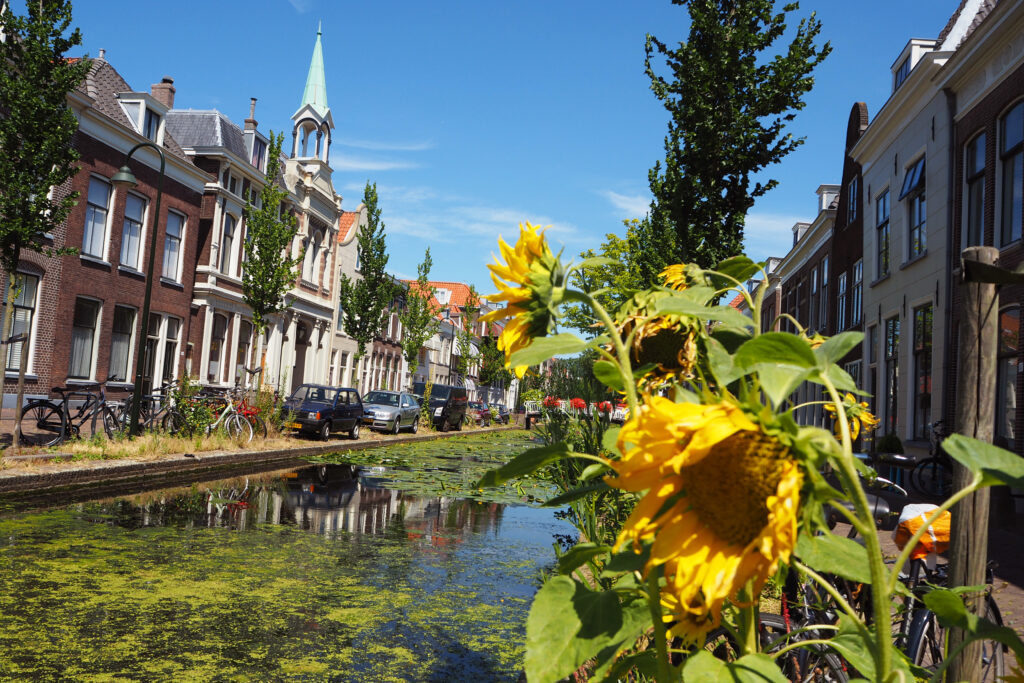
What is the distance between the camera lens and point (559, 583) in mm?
1077

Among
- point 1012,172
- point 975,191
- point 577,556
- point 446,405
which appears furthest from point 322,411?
point 577,556

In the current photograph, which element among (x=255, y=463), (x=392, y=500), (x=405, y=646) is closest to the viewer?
(x=405, y=646)

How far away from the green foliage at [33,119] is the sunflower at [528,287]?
12012 millimetres

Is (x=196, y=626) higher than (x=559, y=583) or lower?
lower

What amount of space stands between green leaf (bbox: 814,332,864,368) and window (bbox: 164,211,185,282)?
2570 centimetres

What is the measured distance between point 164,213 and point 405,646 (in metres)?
22.1

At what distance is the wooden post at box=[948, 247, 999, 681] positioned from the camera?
6.63 ft

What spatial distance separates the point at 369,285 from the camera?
3128 centimetres

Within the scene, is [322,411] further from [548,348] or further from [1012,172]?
[548,348]

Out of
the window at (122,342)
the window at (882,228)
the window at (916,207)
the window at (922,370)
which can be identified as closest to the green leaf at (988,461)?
the window at (922,370)

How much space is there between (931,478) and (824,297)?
15.0m

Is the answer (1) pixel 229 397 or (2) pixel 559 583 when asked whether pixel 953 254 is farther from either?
(2) pixel 559 583

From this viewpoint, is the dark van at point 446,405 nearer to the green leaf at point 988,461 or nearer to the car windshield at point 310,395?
the car windshield at point 310,395

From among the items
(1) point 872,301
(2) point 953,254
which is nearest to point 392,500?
(2) point 953,254
